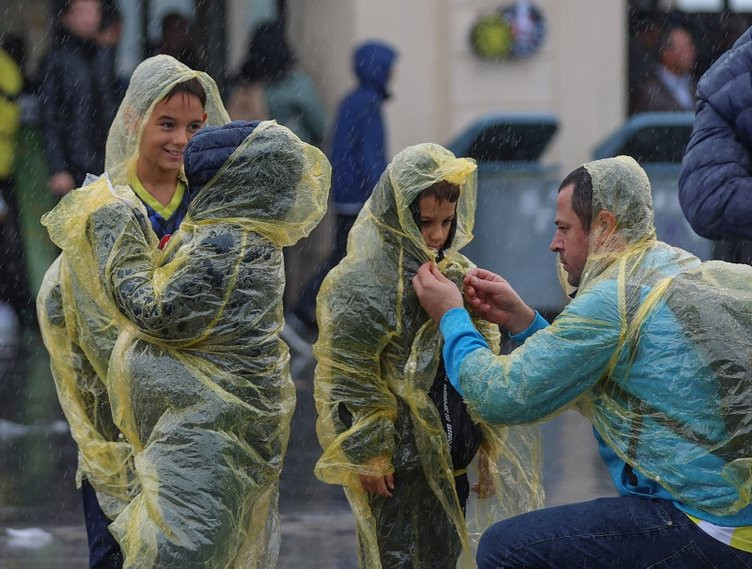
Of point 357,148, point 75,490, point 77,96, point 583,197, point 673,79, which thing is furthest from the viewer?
point 673,79

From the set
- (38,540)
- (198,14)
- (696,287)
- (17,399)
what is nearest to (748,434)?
(696,287)

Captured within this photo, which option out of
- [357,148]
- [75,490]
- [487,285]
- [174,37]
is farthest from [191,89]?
[174,37]

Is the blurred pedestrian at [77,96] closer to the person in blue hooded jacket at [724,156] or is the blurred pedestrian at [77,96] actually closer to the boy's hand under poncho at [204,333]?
the boy's hand under poncho at [204,333]

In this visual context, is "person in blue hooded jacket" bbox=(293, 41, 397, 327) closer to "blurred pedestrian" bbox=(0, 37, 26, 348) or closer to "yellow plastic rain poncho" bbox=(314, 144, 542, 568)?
"blurred pedestrian" bbox=(0, 37, 26, 348)

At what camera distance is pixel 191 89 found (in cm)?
436

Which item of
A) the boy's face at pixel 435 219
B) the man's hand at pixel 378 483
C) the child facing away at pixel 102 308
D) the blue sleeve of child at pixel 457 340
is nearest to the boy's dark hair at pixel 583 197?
the blue sleeve of child at pixel 457 340

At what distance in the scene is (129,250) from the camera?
3689mm

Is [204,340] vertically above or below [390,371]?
above

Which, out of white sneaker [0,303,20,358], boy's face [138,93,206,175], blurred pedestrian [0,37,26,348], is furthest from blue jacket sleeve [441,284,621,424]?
white sneaker [0,303,20,358]

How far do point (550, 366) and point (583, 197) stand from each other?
45 centimetres

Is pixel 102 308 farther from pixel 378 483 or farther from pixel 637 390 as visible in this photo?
pixel 637 390

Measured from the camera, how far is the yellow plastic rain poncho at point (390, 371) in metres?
3.98

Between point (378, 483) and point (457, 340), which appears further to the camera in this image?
point (378, 483)

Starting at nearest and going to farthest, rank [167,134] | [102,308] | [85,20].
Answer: [102,308] → [167,134] → [85,20]
